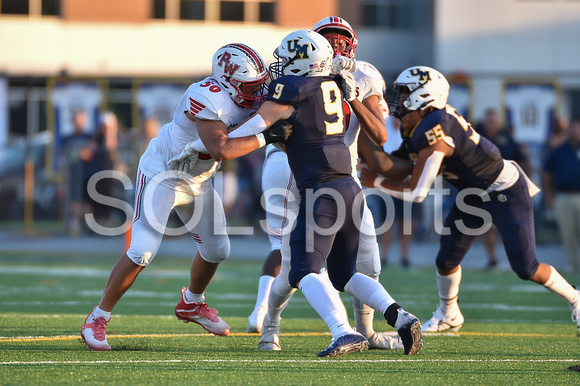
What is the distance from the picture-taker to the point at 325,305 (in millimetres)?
4969

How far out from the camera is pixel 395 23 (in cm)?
2430

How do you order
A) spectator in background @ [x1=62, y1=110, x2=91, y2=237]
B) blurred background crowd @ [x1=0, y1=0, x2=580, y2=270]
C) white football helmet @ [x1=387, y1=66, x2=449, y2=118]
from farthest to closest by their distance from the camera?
spectator in background @ [x1=62, y1=110, x2=91, y2=237]
blurred background crowd @ [x1=0, y1=0, x2=580, y2=270]
white football helmet @ [x1=387, y1=66, x2=449, y2=118]

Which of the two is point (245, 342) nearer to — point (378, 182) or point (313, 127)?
point (378, 182)

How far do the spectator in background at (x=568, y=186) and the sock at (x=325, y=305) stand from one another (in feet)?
24.2

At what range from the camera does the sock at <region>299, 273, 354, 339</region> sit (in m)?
4.93

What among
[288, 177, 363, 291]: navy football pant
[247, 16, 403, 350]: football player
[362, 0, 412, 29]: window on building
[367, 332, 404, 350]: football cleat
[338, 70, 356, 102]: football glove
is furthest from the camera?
[362, 0, 412, 29]: window on building

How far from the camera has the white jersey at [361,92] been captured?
18.2ft

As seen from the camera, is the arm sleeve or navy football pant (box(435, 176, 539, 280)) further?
navy football pant (box(435, 176, 539, 280))

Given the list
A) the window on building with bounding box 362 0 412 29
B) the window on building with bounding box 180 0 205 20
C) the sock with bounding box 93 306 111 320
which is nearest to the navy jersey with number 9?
the sock with bounding box 93 306 111 320

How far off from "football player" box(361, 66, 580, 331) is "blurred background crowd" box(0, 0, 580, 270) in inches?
216

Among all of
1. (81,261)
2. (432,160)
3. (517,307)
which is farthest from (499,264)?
(432,160)

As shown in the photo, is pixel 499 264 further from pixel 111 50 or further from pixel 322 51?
pixel 111 50

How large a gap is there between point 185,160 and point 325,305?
1.31m

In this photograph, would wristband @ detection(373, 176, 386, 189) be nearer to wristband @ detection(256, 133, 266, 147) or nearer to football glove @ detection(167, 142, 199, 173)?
wristband @ detection(256, 133, 266, 147)
